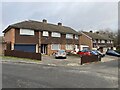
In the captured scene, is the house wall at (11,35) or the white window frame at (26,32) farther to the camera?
the white window frame at (26,32)

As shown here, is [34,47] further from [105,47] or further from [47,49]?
[105,47]

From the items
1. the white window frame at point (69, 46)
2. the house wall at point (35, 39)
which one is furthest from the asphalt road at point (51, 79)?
the white window frame at point (69, 46)

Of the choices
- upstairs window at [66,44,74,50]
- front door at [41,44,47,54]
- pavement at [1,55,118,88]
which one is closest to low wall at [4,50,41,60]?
pavement at [1,55,118,88]

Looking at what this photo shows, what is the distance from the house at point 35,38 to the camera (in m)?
38.1

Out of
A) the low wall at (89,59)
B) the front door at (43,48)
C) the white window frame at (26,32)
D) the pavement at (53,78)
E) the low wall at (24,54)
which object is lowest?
the pavement at (53,78)

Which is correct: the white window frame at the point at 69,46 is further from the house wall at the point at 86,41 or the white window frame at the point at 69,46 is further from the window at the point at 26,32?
the window at the point at 26,32

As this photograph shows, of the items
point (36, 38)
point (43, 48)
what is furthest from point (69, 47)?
point (36, 38)

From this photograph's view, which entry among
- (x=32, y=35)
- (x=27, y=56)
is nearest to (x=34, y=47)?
(x=32, y=35)

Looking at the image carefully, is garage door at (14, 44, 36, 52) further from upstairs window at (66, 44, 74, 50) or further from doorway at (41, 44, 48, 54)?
upstairs window at (66, 44, 74, 50)

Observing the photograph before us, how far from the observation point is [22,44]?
127ft

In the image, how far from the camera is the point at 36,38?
41156 mm

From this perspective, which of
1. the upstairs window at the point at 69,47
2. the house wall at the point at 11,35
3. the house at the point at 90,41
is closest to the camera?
the house wall at the point at 11,35

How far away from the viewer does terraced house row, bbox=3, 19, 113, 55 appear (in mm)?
38125

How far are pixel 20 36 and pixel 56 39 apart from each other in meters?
10.2
